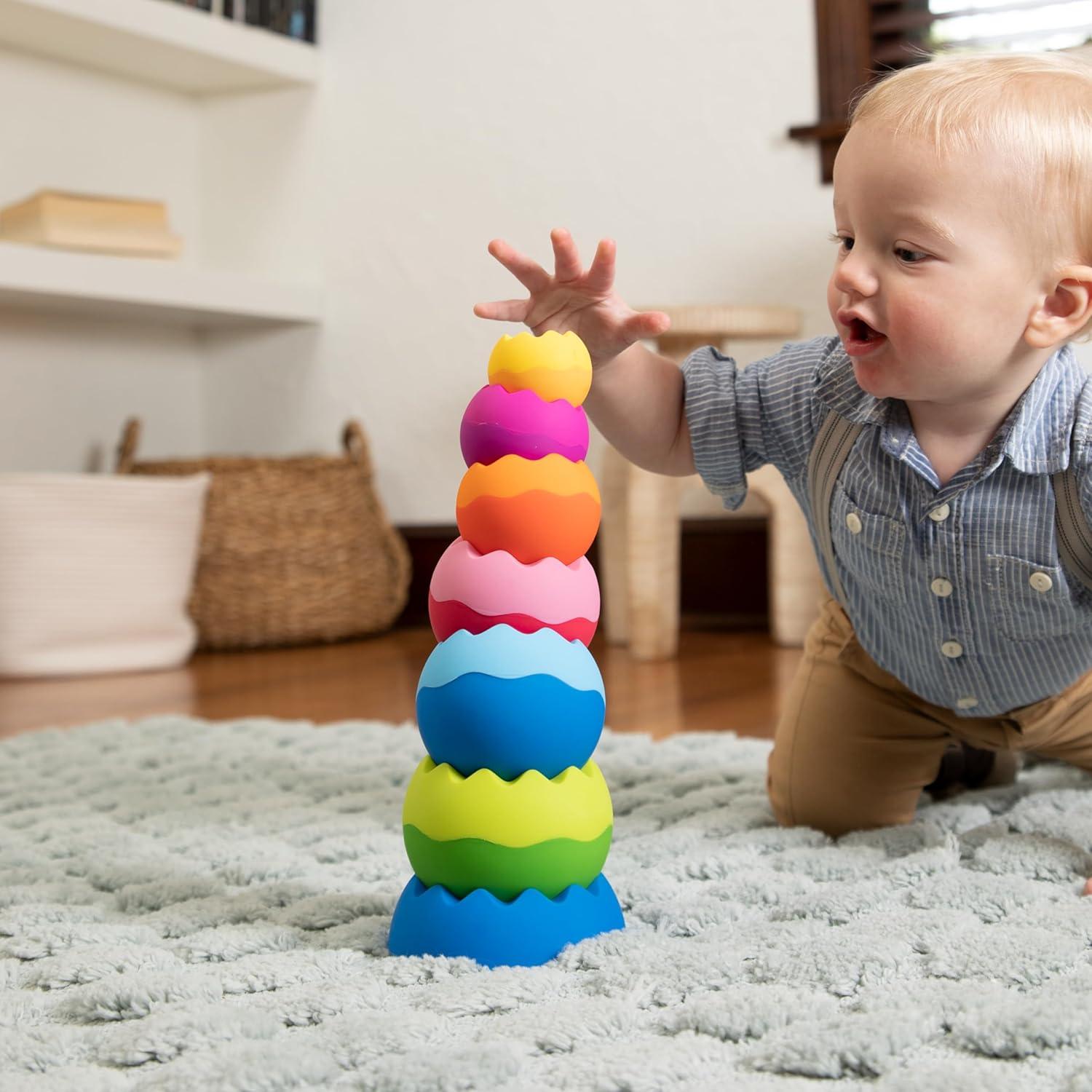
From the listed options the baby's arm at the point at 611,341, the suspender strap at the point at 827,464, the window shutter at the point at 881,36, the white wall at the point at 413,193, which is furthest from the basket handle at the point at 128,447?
the suspender strap at the point at 827,464

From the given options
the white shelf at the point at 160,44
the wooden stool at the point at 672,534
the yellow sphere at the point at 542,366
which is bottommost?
the wooden stool at the point at 672,534

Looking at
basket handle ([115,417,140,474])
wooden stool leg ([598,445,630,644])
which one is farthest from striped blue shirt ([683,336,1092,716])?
basket handle ([115,417,140,474])

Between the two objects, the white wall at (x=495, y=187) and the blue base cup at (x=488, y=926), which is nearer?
the blue base cup at (x=488, y=926)

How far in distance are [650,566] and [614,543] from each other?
0.49 ft

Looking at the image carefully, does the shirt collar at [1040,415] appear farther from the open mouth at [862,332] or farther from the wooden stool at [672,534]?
the wooden stool at [672,534]

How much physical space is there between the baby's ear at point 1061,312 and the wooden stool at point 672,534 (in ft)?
3.53

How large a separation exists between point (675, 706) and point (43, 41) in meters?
1.60

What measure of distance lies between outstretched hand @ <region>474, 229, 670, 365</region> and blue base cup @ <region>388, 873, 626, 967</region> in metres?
0.35

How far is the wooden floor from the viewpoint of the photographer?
148cm

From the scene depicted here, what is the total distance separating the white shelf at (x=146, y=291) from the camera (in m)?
2.03

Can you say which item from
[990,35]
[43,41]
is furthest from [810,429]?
[43,41]

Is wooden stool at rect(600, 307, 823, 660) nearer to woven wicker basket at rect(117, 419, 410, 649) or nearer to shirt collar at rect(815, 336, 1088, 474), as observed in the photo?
woven wicker basket at rect(117, 419, 410, 649)

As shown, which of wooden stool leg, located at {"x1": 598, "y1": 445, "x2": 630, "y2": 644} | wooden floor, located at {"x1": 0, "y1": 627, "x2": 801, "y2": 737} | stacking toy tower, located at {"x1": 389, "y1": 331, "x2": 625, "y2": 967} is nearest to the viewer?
stacking toy tower, located at {"x1": 389, "y1": 331, "x2": 625, "y2": 967}

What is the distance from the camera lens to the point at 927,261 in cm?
75
